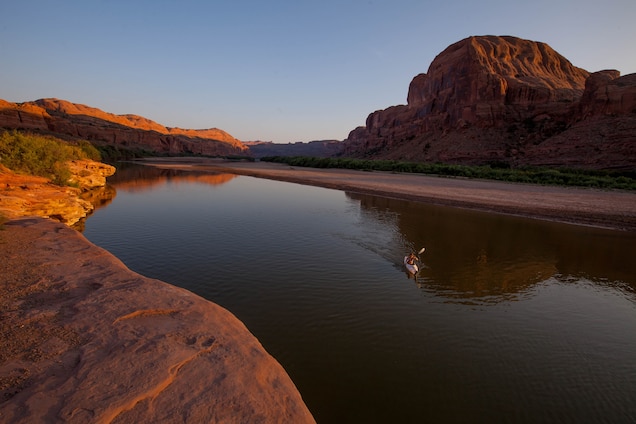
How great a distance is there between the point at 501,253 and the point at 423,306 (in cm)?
687

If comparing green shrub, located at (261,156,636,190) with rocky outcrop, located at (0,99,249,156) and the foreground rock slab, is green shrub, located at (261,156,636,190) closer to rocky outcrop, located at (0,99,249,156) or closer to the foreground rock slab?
the foreground rock slab

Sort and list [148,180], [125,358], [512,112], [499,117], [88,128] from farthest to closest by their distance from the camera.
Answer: [88,128] → [499,117] → [512,112] → [148,180] → [125,358]

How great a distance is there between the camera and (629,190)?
28.9m

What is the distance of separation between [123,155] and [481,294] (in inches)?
3535

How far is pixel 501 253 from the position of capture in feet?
43.2

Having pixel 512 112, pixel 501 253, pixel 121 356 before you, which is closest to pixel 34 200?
pixel 121 356

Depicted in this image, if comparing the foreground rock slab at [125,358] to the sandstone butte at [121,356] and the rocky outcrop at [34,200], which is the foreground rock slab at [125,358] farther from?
the rocky outcrop at [34,200]

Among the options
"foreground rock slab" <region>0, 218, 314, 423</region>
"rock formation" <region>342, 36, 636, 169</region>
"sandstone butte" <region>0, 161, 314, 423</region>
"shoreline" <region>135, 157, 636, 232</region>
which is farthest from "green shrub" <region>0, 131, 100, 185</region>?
"rock formation" <region>342, 36, 636, 169</region>

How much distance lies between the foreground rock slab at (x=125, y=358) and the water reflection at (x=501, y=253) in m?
6.66

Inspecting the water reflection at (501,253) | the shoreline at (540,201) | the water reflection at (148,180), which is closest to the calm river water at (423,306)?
the water reflection at (501,253)

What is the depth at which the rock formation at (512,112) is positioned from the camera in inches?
1826

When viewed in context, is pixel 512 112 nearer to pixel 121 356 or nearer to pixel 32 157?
pixel 32 157

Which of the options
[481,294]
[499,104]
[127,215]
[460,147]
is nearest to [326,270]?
[481,294]

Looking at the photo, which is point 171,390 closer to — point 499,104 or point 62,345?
point 62,345
